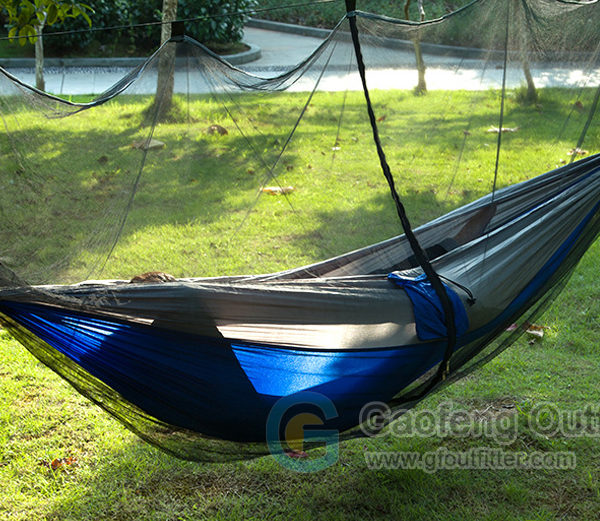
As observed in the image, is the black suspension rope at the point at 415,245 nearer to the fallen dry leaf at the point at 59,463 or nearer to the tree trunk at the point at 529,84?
the tree trunk at the point at 529,84

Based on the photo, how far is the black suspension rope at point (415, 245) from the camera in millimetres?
2074

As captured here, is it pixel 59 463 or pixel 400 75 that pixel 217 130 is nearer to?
pixel 400 75

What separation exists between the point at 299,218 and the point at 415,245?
71 cm

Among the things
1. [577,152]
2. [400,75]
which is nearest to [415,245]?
[400,75]

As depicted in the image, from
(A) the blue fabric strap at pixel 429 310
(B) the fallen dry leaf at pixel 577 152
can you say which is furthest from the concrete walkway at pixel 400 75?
(A) the blue fabric strap at pixel 429 310

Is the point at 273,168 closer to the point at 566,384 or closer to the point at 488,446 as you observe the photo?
the point at 488,446

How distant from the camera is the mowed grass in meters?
2.23

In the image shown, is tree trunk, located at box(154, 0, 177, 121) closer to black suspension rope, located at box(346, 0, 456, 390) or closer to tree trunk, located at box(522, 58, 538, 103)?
black suspension rope, located at box(346, 0, 456, 390)

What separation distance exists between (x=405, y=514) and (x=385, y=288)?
72cm

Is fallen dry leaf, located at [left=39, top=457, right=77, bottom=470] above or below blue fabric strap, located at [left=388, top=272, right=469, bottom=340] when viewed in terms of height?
below

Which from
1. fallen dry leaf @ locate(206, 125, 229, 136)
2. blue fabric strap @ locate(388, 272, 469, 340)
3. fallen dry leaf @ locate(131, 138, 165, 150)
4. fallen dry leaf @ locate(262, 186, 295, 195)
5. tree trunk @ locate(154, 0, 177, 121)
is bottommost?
blue fabric strap @ locate(388, 272, 469, 340)

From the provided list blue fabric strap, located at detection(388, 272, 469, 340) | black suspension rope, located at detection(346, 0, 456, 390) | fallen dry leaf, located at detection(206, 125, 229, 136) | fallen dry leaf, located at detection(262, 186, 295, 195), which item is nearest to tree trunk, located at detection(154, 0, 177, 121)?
fallen dry leaf, located at detection(206, 125, 229, 136)

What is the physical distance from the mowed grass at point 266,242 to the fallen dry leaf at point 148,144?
0.02 metres

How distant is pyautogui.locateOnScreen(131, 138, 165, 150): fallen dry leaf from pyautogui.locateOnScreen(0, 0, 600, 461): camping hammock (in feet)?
0.07
